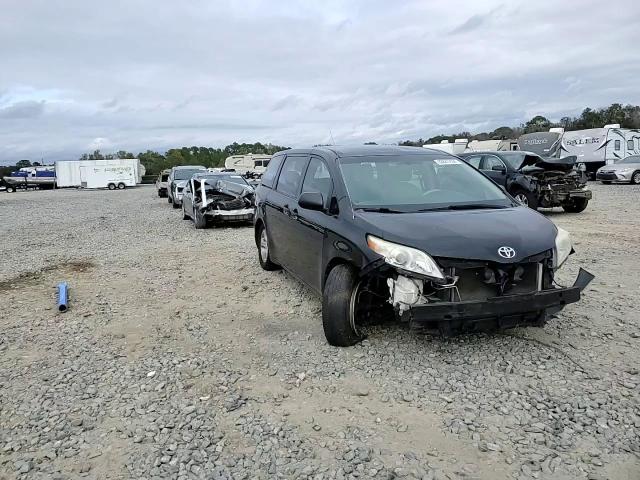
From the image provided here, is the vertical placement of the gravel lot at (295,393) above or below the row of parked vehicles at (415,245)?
below

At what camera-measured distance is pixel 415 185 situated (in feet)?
16.4

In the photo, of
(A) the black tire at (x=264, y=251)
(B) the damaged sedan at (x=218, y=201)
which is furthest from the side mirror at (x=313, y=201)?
(B) the damaged sedan at (x=218, y=201)

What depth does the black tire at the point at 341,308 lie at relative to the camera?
13.6 ft

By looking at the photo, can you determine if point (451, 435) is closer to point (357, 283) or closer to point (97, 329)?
point (357, 283)

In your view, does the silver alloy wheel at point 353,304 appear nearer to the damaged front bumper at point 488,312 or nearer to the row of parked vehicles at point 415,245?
the row of parked vehicles at point 415,245

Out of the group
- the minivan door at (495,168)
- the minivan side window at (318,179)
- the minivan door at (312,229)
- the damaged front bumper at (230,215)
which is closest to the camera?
the minivan door at (312,229)

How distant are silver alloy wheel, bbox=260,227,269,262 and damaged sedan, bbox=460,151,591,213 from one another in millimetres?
7539

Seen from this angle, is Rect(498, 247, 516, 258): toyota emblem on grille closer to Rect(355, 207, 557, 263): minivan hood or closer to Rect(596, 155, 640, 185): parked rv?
Rect(355, 207, 557, 263): minivan hood

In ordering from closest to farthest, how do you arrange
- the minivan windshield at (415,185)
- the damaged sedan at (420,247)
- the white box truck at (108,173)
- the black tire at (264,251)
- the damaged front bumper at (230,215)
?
the damaged sedan at (420,247)
the minivan windshield at (415,185)
the black tire at (264,251)
the damaged front bumper at (230,215)
the white box truck at (108,173)

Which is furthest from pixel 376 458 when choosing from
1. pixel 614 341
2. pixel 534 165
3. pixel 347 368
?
pixel 534 165

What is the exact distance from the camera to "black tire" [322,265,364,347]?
163 inches

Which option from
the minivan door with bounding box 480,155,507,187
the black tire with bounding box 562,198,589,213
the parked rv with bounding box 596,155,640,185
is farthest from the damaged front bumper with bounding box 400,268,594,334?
the parked rv with bounding box 596,155,640,185

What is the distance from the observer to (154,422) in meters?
3.25

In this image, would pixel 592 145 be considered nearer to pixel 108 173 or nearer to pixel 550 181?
pixel 550 181
